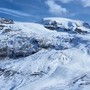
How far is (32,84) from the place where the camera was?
111 ft

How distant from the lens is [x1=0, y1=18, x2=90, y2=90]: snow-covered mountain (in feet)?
111

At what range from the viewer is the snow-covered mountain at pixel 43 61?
111 feet

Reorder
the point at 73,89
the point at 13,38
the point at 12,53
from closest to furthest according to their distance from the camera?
the point at 73,89, the point at 12,53, the point at 13,38

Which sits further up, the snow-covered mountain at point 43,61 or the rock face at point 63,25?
the rock face at point 63,25

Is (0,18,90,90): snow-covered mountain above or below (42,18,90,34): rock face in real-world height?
below

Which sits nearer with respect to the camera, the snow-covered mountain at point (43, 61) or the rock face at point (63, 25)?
the snow-covered mountain at point (43, 61)

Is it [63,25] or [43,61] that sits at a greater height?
[63,25]

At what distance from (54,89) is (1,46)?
1884 centimetres

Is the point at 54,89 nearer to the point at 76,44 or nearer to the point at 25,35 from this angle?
the point at 76,44

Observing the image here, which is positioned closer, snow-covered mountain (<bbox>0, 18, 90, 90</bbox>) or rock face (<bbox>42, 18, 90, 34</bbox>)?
snow-covered mountain (<bbox>0, 18, 90, 90</bbox>)

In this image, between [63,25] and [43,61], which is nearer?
[43,61]

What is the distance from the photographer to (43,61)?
133ft

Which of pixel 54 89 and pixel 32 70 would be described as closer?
pixel 54 89

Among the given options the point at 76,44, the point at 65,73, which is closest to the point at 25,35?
the point at 76,44
